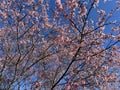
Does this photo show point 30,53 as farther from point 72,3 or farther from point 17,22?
point 72,3

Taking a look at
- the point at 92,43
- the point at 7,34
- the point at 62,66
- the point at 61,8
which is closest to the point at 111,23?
the point at 92,43

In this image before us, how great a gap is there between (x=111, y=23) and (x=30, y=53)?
15.0 ft

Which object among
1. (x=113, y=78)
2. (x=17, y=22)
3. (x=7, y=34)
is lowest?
(x=113, y=78)

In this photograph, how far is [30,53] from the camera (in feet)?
44.5

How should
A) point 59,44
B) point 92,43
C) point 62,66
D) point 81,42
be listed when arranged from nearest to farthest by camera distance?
1. point 81,42
2. point 92,43
3. point 59,44
4. point 62,66

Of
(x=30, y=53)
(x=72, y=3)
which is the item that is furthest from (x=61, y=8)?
(x=30, y=53)

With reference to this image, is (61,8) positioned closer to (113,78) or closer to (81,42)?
(81,42)

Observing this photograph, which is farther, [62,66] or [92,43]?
[62,66]

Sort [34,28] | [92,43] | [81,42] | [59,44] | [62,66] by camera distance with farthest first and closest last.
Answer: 1. [34,28]
2. [62,66]
3. [59,44]
4. [92,43]
5. [81,42]

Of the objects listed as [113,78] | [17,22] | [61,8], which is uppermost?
[61,8]

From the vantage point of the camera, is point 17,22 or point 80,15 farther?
point 17,22

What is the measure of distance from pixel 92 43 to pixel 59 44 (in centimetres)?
150

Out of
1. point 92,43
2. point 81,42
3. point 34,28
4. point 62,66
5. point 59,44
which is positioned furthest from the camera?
point 34,28

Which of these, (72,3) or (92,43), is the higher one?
(72,3)
